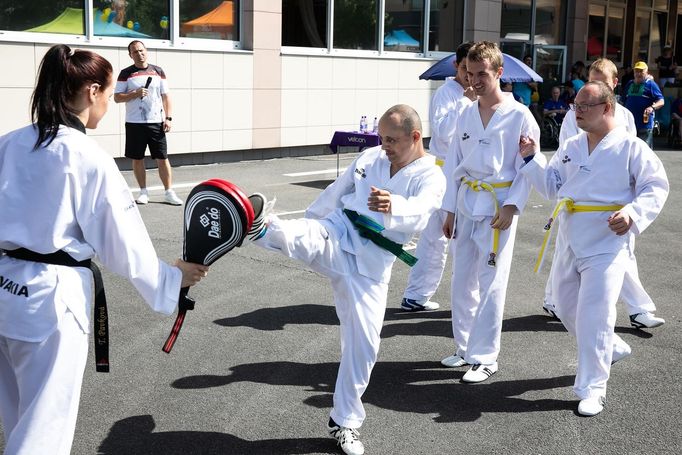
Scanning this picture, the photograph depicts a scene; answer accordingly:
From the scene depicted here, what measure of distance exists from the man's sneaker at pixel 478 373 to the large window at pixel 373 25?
11.6m

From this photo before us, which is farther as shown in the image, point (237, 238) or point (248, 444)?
point (248, 444)

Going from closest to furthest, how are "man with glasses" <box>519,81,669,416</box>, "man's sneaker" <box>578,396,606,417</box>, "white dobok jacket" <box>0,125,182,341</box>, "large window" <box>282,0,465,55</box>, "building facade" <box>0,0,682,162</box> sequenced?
"white dobok jacket" <box>0,125,182,341</box>
"man's sneaker" <box>578,396,606,417</box>
"man with glasses" <box>519,81,669,416</box>
"building facade" <box>0,0,682,162</box>
"large window" <box>282,0,465,55</box>

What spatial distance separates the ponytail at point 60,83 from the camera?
2990 millimetres

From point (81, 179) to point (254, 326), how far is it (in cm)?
346

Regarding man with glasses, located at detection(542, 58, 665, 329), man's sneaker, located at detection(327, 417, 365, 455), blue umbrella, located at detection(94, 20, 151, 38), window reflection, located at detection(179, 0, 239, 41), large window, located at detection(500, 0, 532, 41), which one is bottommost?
man's sneaker, located at detection(327, 417, 365, 455)

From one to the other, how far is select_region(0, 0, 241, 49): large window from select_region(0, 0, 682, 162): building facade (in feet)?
0.06

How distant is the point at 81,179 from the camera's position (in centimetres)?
293

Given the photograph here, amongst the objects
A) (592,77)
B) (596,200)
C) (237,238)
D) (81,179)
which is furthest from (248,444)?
(592,77)

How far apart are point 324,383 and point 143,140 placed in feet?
21.9

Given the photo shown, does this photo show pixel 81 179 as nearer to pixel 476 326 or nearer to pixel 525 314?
pixel 476 326

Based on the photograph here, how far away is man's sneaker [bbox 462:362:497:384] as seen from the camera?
527 cm

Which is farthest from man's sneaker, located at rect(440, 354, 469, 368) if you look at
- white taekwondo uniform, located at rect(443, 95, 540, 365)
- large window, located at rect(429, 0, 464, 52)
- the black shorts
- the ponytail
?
large window, located at rect(429, 0, 464, 52)

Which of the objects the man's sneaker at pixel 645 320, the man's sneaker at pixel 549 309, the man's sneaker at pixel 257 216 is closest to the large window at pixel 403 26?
the man's sneaker at pixel 549 309

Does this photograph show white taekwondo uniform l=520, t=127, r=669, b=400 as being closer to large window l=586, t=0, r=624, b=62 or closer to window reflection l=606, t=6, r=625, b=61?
large window l=586, t=0, r=624, b=62
